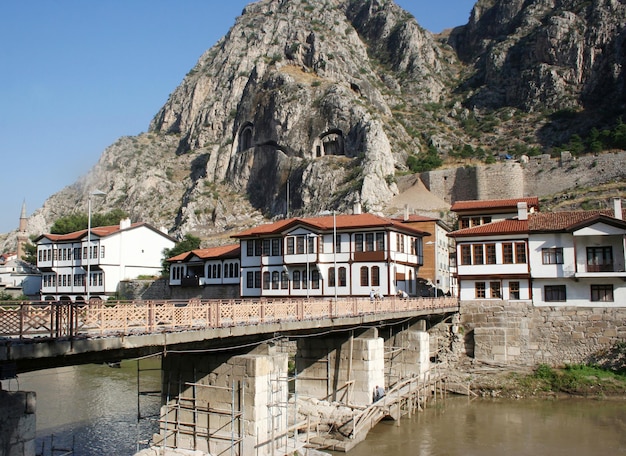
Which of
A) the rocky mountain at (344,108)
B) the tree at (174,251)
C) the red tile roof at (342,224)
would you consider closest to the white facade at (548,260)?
the red tile roof at (342,224)

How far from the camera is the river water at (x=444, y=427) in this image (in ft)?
79.8

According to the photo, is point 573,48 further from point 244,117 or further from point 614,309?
point 614,309

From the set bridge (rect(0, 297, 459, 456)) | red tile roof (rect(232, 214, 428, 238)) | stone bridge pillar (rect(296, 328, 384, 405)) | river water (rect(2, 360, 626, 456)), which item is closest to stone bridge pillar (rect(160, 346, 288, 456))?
bridge (rect(0, 297, 459, 456))

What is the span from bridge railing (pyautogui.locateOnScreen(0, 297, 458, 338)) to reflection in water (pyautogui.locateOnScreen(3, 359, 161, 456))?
20.6ft

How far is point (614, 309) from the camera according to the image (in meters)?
35.2

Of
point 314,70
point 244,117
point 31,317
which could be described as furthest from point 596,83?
point 31,317

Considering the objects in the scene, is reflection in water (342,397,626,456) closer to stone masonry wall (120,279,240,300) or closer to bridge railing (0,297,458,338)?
bridge railing (0,297,458,338)

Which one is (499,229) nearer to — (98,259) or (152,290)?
(152,290)

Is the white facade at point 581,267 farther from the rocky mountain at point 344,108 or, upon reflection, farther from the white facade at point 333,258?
the rocky mountain at point 344,108

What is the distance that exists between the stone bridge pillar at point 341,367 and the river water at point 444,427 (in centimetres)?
214

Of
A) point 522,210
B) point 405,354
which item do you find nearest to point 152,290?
point 405,354

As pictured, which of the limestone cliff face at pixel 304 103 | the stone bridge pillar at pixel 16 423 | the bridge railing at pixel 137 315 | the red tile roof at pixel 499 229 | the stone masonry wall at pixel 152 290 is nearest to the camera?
the stone bridge pillar at pixel 16 423

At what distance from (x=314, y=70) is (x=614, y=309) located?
9385 centimetres

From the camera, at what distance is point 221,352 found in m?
19.2
